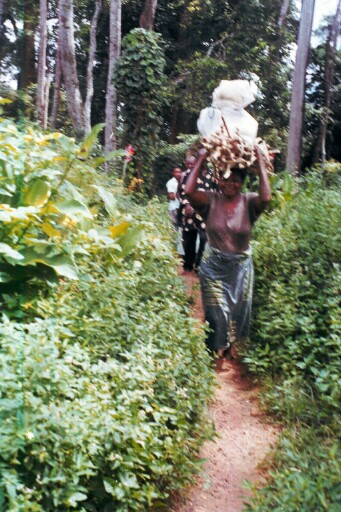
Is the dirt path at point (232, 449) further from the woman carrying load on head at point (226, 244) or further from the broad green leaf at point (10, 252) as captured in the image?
the broad green leaf at point (10, 252)

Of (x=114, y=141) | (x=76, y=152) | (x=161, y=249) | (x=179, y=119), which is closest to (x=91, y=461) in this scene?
(x=161, y=249)

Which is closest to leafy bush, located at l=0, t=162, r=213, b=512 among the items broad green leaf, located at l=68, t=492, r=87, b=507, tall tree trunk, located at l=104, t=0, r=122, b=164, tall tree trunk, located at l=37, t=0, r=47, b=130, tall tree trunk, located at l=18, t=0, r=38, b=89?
broad green leaf, located at l=68, t=492, r=87, b=507

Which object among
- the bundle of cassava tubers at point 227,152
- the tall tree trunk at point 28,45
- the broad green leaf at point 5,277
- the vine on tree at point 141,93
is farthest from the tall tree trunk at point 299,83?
the tall tree trunk at point 28,45

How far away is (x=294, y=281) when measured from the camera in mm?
5766

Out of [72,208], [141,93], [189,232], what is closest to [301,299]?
[72,208]

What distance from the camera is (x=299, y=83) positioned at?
1408 cm

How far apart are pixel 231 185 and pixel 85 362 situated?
8.84 ft

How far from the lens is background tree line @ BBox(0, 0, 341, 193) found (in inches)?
540

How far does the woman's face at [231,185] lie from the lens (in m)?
5.50

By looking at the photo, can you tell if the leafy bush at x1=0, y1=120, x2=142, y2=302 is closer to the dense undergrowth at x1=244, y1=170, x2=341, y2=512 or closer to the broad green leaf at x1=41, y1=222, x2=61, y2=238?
the broad green leaf at x1=41, y1=222, x2=61, y2=238

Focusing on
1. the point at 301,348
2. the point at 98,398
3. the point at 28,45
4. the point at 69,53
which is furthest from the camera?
the point at 28,45

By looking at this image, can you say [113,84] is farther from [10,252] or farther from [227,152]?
[10,252]

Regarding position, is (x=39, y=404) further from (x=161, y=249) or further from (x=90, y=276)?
(x=161, y=249)

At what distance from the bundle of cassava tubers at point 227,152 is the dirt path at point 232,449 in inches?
74.0
